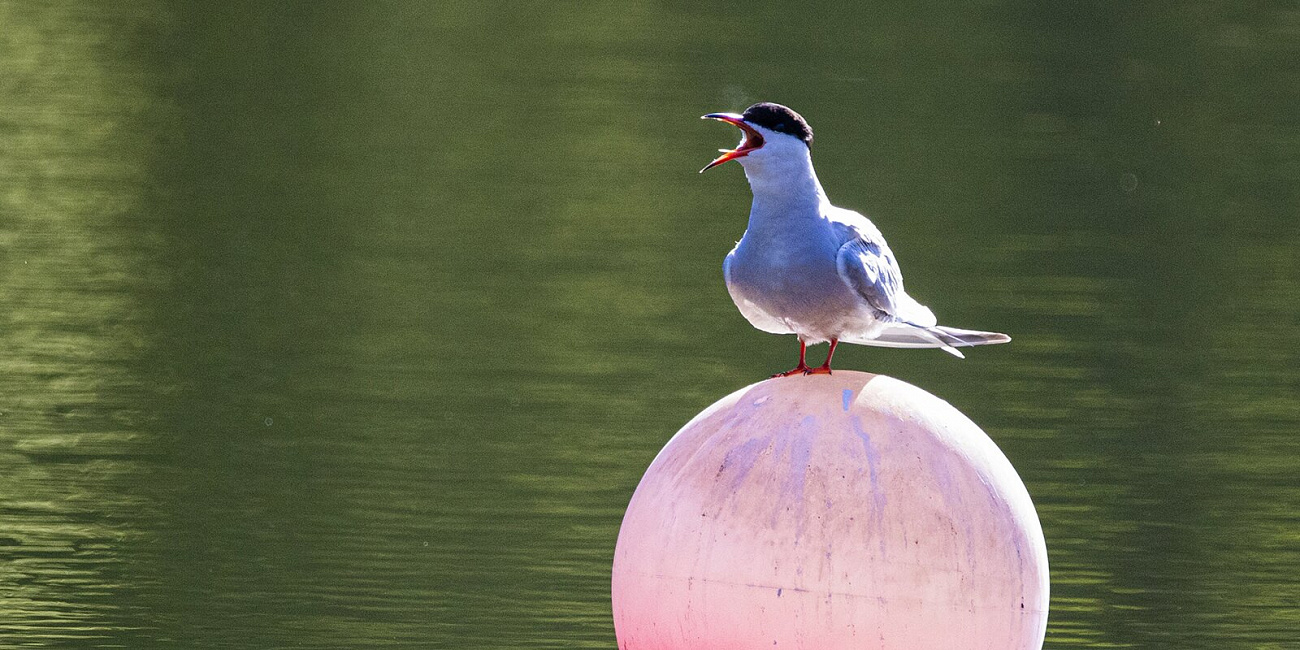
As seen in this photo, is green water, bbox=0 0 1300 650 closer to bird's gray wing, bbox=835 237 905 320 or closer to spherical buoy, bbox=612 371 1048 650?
spherical buoy, bbox=612 371 1048 650

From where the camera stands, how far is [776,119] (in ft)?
25.2

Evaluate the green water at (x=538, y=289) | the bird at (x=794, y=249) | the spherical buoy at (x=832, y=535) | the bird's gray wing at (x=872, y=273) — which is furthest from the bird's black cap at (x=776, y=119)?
the green water at (x=538, y=289)

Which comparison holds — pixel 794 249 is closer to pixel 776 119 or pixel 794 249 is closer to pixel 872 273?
pixel 872 273

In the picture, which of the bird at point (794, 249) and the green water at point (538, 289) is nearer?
the bird at point (794, 249)

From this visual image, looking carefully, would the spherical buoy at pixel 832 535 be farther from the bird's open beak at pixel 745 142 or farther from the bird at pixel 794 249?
the bird's open beak at pixel 745 142

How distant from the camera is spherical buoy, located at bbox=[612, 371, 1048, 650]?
289 inches

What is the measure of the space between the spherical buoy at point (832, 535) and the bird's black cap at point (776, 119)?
2.90 ft

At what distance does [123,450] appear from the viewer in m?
13.1

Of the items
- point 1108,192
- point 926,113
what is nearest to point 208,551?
point 1108,192

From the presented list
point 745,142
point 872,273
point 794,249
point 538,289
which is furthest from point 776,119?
point 538,289

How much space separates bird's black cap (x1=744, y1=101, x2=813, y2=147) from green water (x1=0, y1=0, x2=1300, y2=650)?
3.11 meters

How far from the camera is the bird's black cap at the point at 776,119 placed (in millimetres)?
7664

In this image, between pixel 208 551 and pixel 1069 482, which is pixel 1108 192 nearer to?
pixel 1069 482

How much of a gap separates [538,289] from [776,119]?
989 centimetres
